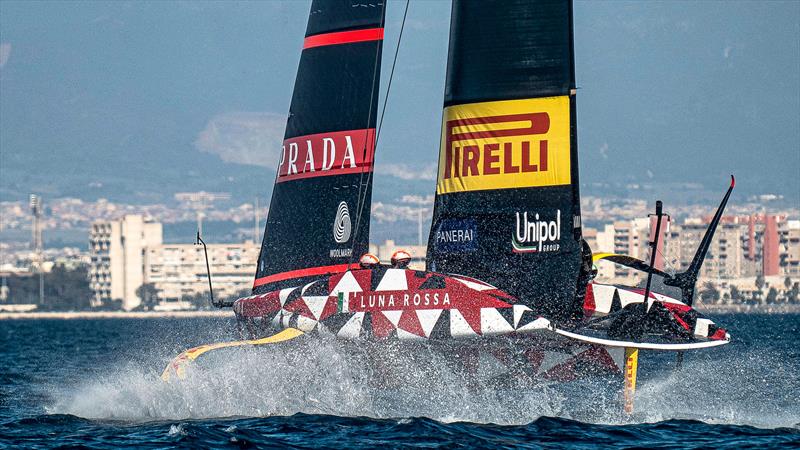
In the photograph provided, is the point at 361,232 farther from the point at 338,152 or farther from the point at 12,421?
the point at 12,421

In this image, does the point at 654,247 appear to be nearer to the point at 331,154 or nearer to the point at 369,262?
the point at 369,262

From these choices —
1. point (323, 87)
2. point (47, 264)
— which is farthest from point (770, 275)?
point (323, 87)

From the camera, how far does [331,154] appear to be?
24656mm

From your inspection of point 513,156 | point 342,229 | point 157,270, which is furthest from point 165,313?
point 513,156

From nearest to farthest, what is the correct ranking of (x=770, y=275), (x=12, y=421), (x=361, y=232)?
(x=12, y=421), (x=361, y=232), (x=770, y=275)

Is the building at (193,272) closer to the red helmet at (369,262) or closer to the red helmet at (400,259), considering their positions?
the red helmet at (369,262)

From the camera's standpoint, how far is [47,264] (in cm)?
18000

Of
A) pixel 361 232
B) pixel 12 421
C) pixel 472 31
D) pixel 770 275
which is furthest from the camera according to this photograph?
pixel 770 275

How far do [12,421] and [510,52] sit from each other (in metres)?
8.72

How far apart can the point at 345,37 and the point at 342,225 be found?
330 centimetres

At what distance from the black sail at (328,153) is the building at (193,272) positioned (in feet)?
475

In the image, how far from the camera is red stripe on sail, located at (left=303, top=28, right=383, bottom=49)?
24828mm

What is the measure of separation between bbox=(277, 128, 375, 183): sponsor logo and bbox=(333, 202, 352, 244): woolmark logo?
0.62 metres

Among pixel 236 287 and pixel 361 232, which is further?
pixel 236 287
